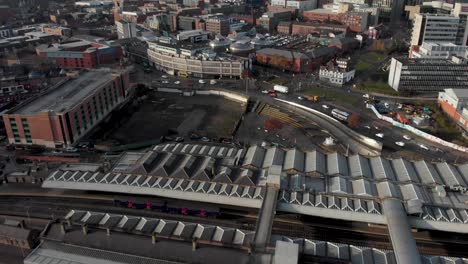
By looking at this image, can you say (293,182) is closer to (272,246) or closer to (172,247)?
(272,246)

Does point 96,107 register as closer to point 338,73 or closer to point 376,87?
point 338,73

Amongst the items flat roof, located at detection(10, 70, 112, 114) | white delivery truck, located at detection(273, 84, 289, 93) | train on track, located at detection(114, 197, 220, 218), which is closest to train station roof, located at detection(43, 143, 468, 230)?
train on track, located at detection(114, 197, 220, 218)

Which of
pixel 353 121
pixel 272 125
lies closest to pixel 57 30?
pixel 272 125

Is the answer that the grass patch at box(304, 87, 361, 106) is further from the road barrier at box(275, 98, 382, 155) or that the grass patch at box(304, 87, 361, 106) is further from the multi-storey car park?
the multi-storey car park

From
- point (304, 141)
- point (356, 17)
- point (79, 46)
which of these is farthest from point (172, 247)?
point (356, 17)

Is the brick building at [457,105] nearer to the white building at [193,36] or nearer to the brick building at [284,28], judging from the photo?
the white building at [193,36]

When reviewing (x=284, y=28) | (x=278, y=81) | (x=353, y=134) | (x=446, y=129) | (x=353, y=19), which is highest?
(x=353, y=19)
